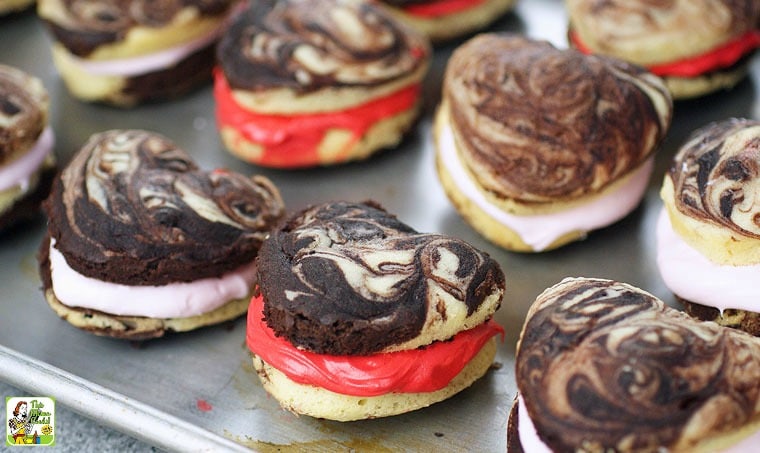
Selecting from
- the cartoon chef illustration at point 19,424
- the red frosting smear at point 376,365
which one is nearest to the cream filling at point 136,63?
the cartoon chef illustration at point 19,424

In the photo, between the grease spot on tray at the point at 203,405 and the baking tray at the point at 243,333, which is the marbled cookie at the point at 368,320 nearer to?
the baking tray at the point at 243,333

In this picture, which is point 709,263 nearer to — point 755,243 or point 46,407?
point 755,243

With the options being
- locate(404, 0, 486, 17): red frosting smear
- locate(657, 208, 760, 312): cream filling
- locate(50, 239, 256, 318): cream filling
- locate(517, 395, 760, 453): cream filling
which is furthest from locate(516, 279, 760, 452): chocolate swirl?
locate(404, 0, 486, 17): red frosting smear

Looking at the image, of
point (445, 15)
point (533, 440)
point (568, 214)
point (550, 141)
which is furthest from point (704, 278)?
point (445, 15)

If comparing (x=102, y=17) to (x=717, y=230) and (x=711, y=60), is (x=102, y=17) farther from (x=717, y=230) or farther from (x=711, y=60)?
(x=717, y=230)

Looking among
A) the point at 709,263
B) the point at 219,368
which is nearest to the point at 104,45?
the point at 219,368

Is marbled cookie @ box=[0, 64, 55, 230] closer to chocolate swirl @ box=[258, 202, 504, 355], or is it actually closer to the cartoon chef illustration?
the cartoon chef illustration
